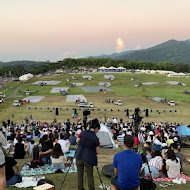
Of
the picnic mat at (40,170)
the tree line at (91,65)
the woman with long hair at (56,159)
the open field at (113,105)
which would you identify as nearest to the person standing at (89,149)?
the picnic mat at (40,170)

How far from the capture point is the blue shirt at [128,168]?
5336 mm

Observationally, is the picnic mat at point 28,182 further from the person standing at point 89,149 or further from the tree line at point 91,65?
the tree line at point 91,65

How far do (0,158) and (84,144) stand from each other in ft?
6.50

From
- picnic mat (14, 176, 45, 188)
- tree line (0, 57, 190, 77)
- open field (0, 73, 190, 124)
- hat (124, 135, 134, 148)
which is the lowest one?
open field (0, 73, 190, 124)

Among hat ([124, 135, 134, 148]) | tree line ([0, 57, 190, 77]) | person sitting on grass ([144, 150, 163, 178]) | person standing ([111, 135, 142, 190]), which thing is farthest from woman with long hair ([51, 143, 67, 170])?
tree line ([0, 57, 190, 77])

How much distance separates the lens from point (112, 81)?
279 ft

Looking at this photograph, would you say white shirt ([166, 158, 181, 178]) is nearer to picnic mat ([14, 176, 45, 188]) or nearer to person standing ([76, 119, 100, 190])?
person standing ([76, 119, 100, 190])

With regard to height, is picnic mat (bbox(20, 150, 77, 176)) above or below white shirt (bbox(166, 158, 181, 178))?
below

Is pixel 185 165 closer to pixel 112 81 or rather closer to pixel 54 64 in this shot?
pixel 112 81

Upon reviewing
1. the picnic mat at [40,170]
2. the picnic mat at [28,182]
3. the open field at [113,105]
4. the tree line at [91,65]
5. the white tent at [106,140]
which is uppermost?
the tree line at [91,65]

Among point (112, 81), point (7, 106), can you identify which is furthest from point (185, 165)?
point (112, 81)

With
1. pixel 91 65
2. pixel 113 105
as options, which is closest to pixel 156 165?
pixel 113 105

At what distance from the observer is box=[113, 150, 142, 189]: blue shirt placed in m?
5.34

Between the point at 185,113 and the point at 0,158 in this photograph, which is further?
the point at 185,113
